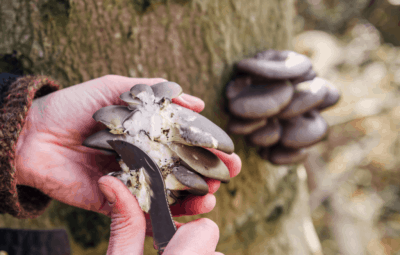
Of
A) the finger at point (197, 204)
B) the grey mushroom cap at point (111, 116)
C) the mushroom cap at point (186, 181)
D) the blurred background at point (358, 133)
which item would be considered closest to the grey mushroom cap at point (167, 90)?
the grey mushroom cap at point (111, 116)

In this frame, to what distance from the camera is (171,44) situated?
3.46 ft

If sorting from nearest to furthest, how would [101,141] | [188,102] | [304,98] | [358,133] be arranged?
[101,141]
[188,102]
[304,98]
[358,133]

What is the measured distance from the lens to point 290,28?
1505 mm

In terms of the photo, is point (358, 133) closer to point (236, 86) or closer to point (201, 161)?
point (236, 86)

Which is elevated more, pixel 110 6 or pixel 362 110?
pixel 110 6

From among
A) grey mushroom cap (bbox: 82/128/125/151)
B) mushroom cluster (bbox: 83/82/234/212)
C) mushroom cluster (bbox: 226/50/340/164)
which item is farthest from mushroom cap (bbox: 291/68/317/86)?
grey mushroom cap (bbox: 82/128/125/151)

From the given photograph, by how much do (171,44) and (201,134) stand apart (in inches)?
20.2

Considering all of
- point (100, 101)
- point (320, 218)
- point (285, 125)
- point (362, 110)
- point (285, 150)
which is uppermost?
point (100, 101)

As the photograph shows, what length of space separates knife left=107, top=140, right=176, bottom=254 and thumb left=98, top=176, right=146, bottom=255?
0.13 feet

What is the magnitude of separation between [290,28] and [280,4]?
0.21m

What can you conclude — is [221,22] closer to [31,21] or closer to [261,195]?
[31,21]

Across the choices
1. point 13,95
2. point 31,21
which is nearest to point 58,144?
point 13,95

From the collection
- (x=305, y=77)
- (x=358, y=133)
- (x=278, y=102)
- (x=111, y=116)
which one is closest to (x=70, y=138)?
(x=111, y=116)

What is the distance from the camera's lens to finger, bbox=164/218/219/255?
605 millimetres
